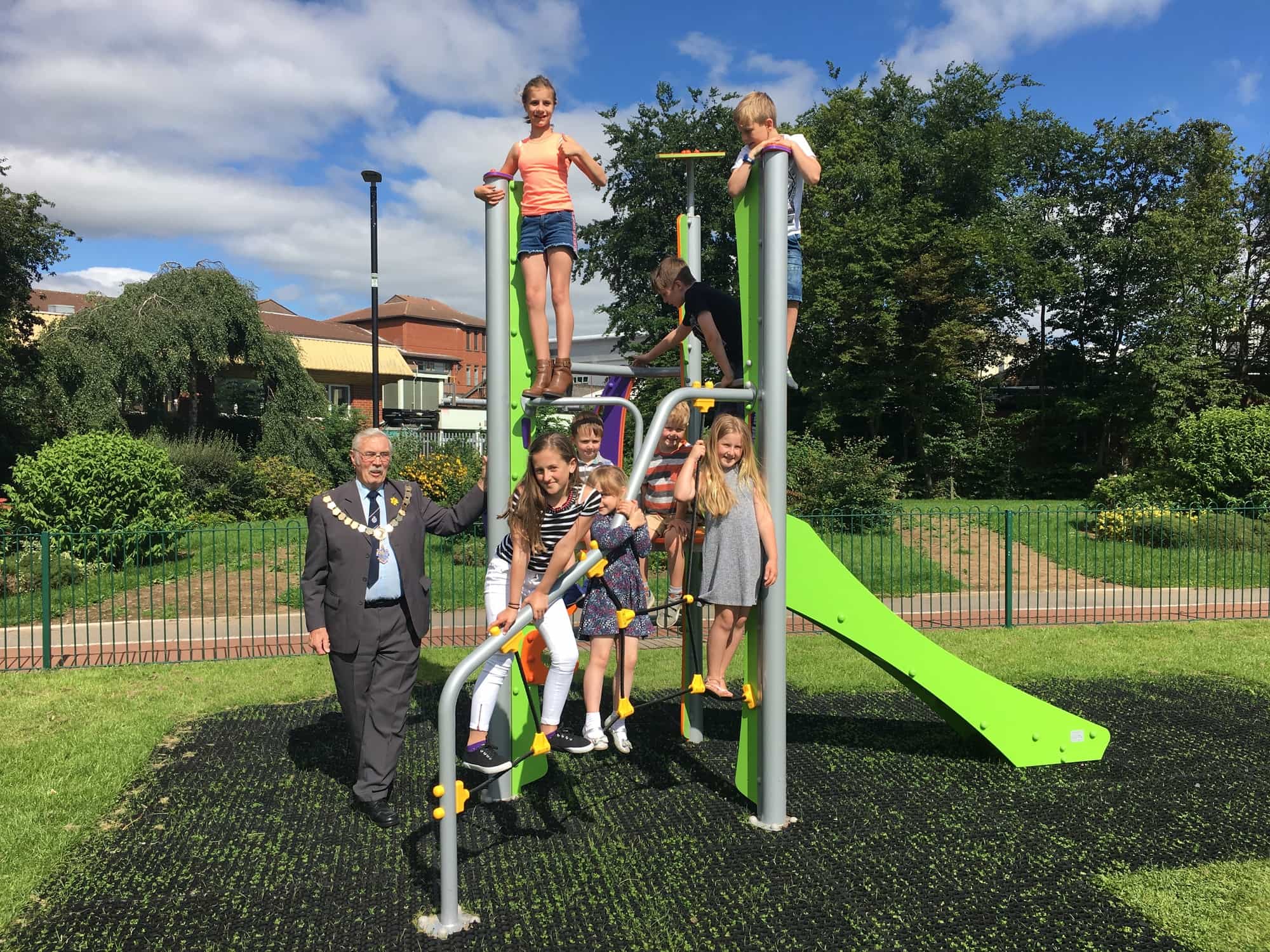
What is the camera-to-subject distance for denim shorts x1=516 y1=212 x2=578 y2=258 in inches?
169

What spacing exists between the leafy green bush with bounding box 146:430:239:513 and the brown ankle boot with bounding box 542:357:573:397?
38.4ft

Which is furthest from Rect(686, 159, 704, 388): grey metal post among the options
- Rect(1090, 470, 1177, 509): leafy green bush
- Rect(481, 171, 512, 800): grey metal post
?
Rect(1090, 470, 1177, 509): leafy green bush

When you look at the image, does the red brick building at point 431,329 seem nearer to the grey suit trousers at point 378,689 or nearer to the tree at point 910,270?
the tree at point 910,270

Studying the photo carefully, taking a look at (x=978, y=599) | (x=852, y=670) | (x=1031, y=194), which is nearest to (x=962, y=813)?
(x=852, y=670)

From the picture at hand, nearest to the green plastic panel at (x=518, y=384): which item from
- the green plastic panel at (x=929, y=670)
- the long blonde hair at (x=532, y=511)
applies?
the long blonde hair at (x=532, y=511)

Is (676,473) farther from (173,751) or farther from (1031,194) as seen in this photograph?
(1031,194)

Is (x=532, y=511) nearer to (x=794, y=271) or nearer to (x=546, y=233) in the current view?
(x=546, y=233)

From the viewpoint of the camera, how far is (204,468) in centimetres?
1485

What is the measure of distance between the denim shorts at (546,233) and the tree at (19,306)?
54.1ft

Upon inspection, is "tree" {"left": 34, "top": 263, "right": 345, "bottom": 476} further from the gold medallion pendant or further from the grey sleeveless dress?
the grey sleeveless dress

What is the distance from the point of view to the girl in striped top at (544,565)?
3680mm

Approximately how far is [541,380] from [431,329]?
64.7m

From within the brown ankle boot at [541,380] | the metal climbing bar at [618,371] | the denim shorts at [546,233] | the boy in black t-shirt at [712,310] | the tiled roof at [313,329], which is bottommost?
the brown ankle boot at [541,380]

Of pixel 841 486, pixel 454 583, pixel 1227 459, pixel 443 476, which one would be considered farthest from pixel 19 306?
pixel 1227 459
